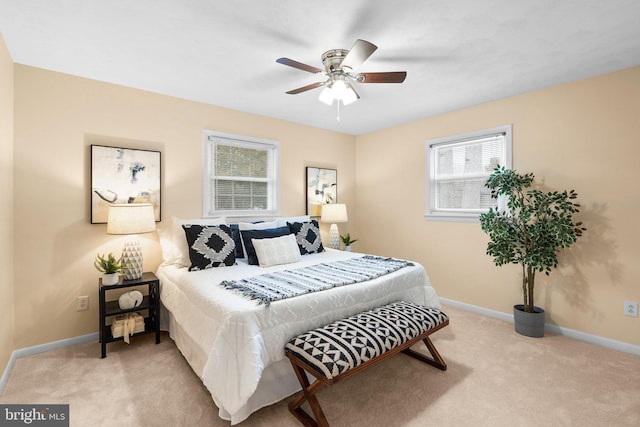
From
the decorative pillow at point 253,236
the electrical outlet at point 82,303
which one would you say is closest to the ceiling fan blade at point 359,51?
the decorative pillow at point 253,236

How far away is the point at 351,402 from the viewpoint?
196cm

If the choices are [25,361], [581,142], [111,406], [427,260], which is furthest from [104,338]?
[581,142]

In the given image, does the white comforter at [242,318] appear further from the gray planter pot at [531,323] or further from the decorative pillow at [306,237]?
the gray planter pot at [531,323]

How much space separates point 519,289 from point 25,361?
15.5 feet

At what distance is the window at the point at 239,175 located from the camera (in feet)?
11.7

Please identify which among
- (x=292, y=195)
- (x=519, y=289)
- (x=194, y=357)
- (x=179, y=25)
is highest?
(x=179, y=25)

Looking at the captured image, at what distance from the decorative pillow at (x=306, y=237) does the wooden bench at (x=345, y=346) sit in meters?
1.44

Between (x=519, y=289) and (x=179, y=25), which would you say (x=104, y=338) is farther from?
(x=519, y=289)

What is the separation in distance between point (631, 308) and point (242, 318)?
3369 millimetres

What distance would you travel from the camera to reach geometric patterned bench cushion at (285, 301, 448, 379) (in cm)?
166

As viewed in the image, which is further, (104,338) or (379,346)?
(104,338)

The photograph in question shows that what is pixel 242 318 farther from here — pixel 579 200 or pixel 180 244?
pixel 579 200

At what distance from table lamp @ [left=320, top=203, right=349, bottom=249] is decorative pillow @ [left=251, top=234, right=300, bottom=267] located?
112cm

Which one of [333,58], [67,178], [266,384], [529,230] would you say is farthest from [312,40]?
[529,230]
